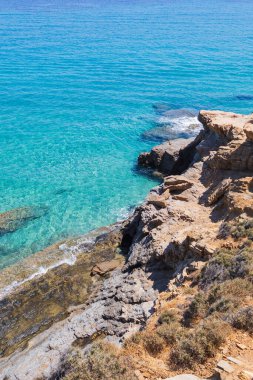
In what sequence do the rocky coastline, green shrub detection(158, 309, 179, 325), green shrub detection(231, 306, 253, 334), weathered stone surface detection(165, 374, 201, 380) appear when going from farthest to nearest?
the rocky coastline → green shrub detection(158, 309, 179, 325) → green shrub detection(231, 306, 253, 334) → weathered stone surface detection(165, 374, 201, 380)

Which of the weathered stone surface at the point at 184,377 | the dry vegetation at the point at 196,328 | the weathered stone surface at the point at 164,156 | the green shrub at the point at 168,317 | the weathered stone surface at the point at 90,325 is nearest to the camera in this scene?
the weathered stone surface at the point at 184,377

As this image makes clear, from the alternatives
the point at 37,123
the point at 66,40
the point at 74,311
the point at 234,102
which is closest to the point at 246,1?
the point at 66,40

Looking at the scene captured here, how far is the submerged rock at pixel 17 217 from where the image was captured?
29156 mm

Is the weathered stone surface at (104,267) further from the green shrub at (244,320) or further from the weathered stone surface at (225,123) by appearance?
the green shrub at (244,320)

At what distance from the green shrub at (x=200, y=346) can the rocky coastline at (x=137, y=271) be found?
0.23 meters

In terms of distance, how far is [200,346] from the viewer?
35.2 ft

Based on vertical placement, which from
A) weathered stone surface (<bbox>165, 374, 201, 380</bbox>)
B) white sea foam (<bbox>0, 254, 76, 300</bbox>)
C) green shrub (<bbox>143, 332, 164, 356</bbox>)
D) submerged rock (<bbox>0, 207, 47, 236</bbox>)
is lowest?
white sea foam (<bbox>0, 254, 76, 300</bbox>)

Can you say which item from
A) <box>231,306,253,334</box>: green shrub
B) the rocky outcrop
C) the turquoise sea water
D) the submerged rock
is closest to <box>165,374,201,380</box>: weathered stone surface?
<box>231,306,253,334</box>: green shrub

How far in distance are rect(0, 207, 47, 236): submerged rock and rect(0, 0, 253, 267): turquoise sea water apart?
0.56m

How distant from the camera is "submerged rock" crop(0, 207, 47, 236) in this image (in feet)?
95.7

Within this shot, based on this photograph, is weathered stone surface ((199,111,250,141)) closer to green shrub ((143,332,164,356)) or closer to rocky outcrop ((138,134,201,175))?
rocky outcrop ((138,134,201,175))

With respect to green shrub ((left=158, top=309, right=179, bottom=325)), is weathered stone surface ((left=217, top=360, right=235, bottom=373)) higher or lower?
higher

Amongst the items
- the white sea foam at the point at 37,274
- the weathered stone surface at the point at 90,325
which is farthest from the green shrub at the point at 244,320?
the white sea foam at the point at 37,274

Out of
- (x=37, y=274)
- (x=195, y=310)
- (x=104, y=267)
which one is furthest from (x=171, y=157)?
(x=195, y=310)
